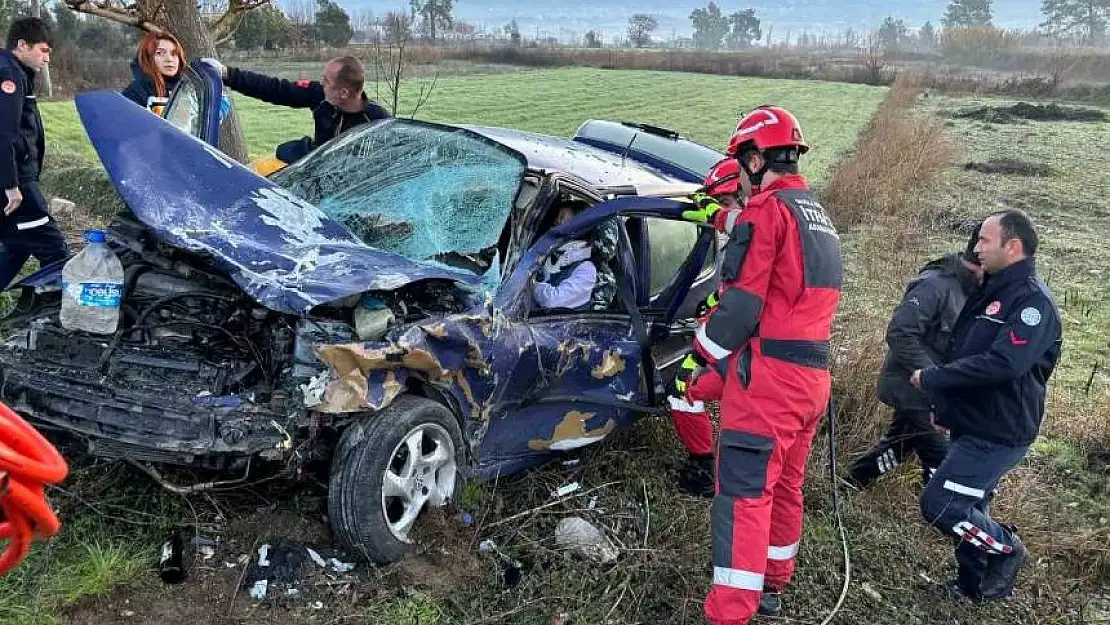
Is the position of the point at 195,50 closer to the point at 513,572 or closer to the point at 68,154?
the point at 68,154

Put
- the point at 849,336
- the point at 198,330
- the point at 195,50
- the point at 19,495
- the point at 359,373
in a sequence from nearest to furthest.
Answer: the point at 19,495
the point at 359,373
the point at 198,330
the point at 849,336
the point at 195,50

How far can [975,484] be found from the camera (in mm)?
3654

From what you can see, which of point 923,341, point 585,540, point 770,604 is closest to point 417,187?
point 585,540

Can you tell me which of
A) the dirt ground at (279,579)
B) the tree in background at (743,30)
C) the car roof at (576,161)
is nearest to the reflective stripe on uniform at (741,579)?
the dirt ground at (279,579)

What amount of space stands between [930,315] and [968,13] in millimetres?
150843

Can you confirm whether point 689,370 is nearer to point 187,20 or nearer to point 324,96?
A: point 324,96

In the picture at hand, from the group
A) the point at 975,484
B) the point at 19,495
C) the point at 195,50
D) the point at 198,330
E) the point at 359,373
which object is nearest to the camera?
the point at 19,495

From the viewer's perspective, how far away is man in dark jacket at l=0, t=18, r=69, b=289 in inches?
187

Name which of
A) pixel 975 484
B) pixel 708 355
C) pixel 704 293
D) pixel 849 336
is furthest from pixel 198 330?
pixel 849 336

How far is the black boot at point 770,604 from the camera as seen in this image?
3.48 metres

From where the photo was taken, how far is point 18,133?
15.8ft

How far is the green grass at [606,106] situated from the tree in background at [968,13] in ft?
354

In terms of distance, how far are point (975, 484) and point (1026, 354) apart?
59 centimetres

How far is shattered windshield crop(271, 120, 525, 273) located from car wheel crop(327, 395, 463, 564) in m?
0.77
